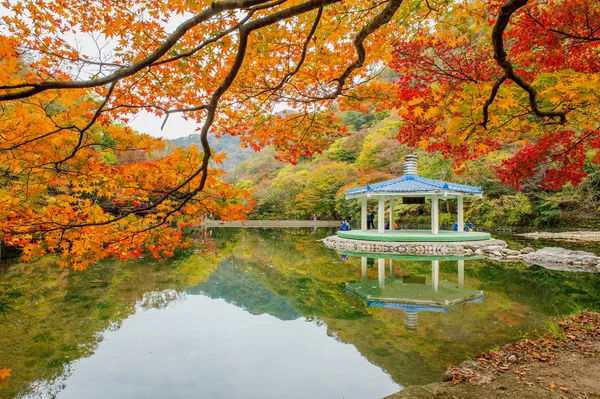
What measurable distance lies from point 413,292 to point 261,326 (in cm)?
318

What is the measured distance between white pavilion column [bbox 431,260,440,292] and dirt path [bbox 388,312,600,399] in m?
3.60

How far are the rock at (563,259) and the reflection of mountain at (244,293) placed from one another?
25.6 ft

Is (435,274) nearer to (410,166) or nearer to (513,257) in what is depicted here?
(513,257)

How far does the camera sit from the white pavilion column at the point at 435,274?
7.76 meters

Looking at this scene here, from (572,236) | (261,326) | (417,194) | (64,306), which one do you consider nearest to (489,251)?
(417,194)

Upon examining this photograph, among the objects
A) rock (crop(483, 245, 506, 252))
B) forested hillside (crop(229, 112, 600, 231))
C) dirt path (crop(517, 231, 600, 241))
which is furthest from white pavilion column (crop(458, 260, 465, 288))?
dirt path (crop(517, 231, 600, 241))

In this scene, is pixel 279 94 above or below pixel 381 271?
above

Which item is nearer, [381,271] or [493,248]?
[381,271]

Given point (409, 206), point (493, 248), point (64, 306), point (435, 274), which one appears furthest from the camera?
point (409, 206)

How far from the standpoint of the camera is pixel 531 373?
3.11 m

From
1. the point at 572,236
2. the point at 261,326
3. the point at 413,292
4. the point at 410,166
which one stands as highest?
the point at 410,166

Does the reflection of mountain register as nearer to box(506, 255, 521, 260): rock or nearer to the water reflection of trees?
the water reflection of trees

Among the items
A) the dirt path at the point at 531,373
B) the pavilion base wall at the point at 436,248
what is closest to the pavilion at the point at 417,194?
the pavilion base wall at the point at 436,248

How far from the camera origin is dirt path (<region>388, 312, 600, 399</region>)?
2.79 metres
